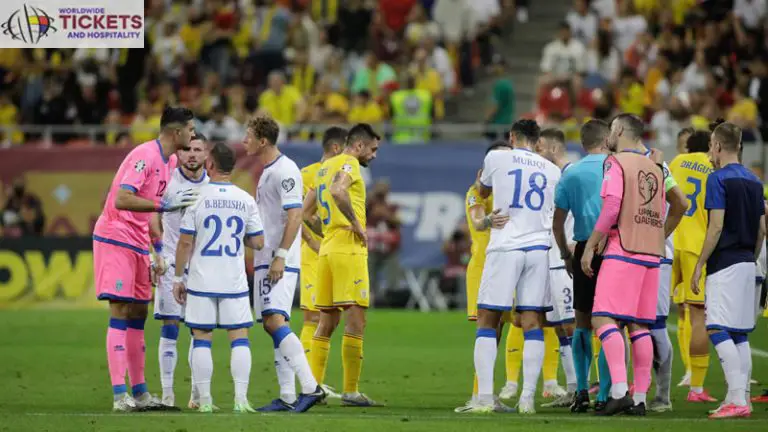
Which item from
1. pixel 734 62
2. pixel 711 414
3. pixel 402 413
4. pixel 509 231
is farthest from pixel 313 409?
pixel 734 62

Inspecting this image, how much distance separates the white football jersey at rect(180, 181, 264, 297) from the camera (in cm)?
1234

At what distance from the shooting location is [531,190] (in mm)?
12953

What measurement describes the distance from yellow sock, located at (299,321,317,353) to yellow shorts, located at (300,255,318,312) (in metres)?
0.16

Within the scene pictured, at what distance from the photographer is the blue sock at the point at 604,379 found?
42.5ft

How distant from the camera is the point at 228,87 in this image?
30.9 m

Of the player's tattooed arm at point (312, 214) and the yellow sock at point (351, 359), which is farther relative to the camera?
the player's tattooed arm at point (312, 214)

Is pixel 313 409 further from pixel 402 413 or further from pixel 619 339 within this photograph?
pixel 619 339

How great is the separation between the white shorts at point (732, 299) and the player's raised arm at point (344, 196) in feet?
11.2

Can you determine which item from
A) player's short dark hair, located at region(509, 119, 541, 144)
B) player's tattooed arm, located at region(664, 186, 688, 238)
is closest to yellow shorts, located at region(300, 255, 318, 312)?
player's short dark hair, located at region(509, 119, 541, 144)

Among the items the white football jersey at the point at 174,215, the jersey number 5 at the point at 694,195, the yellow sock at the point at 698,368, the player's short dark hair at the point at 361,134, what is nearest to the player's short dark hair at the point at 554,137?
the jersey number 5 at the point at 694,195

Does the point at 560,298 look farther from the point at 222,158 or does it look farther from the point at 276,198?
the point at 222,158

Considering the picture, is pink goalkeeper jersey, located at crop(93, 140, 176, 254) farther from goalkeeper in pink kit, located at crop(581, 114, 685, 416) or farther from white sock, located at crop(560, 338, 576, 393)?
white sock, located at crop(560, 338, 576, 393)

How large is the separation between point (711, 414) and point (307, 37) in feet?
65.5

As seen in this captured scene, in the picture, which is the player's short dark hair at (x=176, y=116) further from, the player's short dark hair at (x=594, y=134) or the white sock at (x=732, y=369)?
the white sock at (x=732, y=369)
